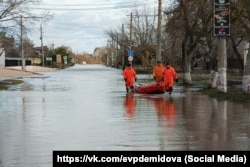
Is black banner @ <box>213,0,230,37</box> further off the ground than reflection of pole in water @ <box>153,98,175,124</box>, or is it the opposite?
black banner @ <box>213,0,230,37</box>

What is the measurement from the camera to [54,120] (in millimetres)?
14930

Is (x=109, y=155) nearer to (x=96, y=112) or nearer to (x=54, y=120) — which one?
(x=54, y=120)

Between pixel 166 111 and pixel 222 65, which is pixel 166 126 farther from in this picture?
pixel 222 65

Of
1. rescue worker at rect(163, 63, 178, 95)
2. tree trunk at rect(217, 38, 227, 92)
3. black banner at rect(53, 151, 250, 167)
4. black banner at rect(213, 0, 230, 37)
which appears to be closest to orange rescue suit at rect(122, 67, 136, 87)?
rescue worker at rect(163, 63, 178, 95)

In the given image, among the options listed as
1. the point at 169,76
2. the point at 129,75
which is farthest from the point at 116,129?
the point at 129,75

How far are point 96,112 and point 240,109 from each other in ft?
16.7

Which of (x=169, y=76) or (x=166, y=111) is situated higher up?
(x=169, y=76)

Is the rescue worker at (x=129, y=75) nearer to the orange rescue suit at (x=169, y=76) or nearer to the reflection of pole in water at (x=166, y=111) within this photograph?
the orange rescue suit at (x=169, y=76)

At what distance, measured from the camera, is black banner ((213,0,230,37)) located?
77.4 ft

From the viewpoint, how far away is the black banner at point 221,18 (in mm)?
23578

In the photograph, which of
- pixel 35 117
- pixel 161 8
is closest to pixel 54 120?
pixel 35 117

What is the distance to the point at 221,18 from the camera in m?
23.8

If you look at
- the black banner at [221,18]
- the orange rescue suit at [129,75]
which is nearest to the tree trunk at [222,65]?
the black banner at [221,18]

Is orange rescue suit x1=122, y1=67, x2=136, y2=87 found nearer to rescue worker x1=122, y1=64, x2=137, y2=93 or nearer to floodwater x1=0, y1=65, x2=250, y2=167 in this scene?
rescue worker x1=122, y1=64, x2=137, y2=93
